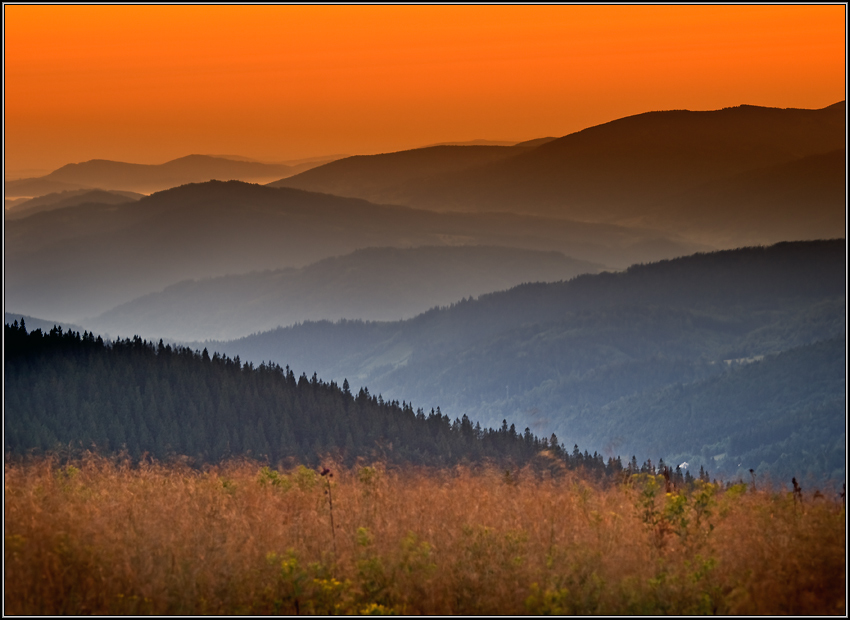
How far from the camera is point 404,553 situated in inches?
386

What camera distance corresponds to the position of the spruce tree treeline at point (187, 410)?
153 feet

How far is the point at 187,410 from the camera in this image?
56.8 m

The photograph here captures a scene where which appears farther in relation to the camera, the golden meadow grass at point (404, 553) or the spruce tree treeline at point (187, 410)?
the spruce tree treeline at point (187, 410)

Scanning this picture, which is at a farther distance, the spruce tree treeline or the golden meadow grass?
the spruce tree treeline

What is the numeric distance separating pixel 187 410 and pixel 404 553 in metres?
50.0

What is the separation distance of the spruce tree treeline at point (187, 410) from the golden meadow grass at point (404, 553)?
26.3 meters

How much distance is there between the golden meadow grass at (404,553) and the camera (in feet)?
29.6

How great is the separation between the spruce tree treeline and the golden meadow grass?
2628cm

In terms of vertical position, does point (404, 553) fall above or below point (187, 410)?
below

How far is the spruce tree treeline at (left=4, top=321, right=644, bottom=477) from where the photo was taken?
46.6 m

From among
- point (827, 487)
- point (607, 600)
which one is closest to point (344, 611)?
point (607, 600)

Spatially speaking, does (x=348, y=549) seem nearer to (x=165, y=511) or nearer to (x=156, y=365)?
(x=165, y=511)

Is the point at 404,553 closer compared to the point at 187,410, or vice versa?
the point at 404,553

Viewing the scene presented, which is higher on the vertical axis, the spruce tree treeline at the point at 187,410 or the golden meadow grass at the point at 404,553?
the spruce tree treeline at the point at 187,410
